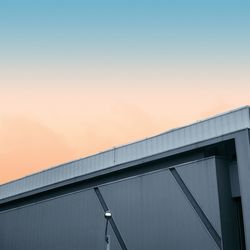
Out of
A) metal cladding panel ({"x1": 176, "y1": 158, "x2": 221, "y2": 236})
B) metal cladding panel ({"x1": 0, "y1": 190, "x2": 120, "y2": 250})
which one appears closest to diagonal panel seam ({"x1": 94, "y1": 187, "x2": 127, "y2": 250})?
metal cladding panel ({"x1": 0, "y1": 190, "x2": 120, "y2": 250})

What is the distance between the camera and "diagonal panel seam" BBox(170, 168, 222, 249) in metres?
26.8

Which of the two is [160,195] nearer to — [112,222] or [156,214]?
[156,214]

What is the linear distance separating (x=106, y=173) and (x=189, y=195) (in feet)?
29.8

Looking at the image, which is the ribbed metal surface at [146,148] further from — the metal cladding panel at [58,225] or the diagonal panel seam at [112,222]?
the metal cladding panel at [58,225]

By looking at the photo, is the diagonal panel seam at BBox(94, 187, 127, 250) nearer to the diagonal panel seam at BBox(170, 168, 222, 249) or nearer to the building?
the building

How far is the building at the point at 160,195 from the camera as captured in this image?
1076 inches

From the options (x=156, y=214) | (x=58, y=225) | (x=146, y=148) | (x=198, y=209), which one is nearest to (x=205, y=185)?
(x=198, y=209)

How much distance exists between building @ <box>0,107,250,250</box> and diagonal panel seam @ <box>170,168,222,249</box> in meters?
0.06

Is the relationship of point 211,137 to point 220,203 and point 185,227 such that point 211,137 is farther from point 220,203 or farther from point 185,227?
point 185,227

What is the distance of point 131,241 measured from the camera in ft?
104

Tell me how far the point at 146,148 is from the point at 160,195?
418 cm

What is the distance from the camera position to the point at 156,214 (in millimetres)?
30641

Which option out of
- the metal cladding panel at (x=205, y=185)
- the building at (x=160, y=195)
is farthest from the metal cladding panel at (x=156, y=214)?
the metal cladding panel at (x=205, y=185)

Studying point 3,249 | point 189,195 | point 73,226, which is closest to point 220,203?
point 189,195
